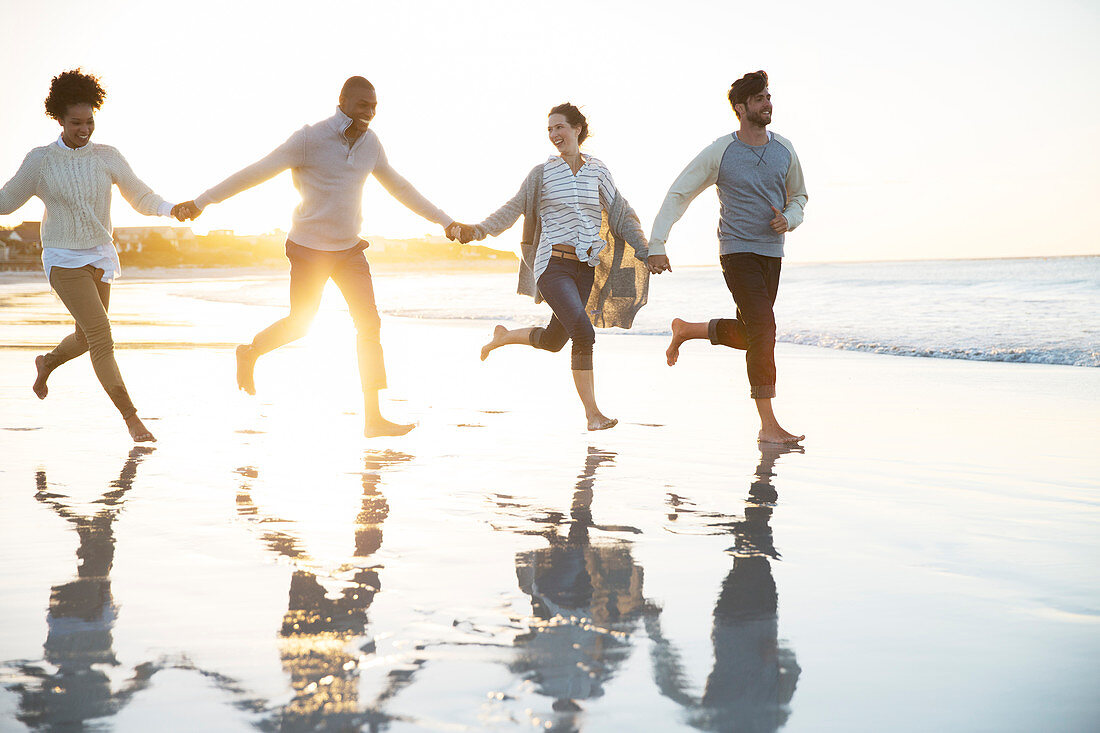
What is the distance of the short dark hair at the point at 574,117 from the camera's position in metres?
6.39

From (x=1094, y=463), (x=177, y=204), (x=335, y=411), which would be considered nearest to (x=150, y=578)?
(x=177, y=204)

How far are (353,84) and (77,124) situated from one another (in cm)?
154

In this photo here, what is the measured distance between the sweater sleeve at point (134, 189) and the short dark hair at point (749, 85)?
138 inches

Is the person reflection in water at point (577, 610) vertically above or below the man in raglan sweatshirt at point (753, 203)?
below

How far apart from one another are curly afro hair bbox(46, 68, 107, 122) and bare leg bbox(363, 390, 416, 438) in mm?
2286

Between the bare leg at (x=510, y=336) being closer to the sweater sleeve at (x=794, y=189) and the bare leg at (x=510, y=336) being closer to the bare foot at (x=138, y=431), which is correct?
the sweater sleeve at (x=794, y=189)


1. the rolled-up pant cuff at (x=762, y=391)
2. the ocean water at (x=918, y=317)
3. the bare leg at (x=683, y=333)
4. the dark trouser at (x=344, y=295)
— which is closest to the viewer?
the dark trouser at (x=344, y=295)

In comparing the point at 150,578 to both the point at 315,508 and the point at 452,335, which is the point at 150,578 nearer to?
the point at 315,508

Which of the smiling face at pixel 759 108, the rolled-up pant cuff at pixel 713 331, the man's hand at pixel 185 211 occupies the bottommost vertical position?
the rolled-up pant cuff at pixel 713 331

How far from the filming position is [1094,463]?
525 cm

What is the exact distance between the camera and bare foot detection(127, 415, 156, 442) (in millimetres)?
5734

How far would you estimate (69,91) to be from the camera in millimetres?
5625

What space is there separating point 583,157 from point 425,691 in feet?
15.7

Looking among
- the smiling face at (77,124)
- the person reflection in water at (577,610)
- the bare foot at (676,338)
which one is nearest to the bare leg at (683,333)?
the bare foot at (676,338)
